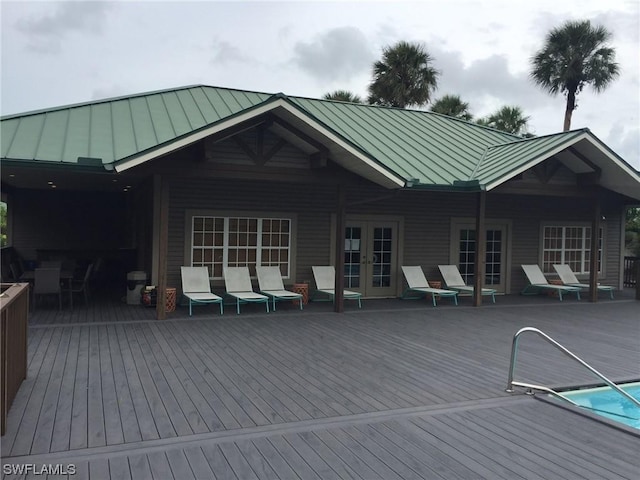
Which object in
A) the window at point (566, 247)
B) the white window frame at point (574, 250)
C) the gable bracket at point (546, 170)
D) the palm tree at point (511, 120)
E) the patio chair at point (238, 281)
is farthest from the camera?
the palm tree at point (511, 120)

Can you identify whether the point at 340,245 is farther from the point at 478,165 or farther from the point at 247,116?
the point at 478,165

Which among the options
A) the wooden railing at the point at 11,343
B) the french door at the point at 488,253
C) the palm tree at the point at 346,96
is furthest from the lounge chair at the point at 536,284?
the palm tree at the point at 346,96

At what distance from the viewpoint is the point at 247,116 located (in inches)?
328

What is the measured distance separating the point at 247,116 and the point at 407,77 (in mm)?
18151

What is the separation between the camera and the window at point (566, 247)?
1406 centimetres

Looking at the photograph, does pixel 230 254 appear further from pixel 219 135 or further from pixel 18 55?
pixel 18 55

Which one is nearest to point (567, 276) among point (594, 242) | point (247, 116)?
point (594, 242)

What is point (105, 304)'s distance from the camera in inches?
406

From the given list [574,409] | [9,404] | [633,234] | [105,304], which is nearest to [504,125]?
[633,234]

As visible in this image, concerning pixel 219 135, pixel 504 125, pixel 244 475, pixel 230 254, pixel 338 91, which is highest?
pixel 338 91

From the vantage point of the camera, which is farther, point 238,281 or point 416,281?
point 416,281

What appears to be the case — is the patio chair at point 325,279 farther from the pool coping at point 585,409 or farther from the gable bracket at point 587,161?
the pool coping at point 585,409

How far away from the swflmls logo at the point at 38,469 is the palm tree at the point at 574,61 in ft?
85.7

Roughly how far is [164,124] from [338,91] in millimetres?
17327
